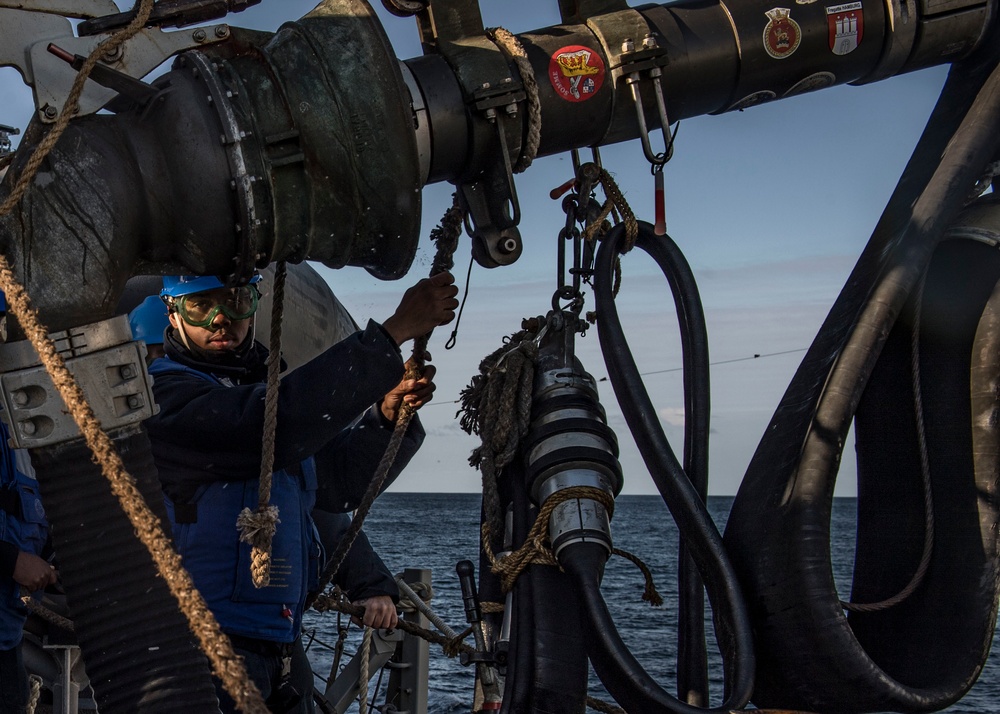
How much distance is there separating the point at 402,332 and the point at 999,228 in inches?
65.4

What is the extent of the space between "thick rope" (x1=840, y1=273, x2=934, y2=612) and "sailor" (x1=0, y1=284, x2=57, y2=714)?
265 cm

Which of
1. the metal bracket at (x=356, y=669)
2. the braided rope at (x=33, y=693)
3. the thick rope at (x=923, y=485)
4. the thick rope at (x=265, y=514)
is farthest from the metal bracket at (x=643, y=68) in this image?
the metal bracket at (x=356, y=669)

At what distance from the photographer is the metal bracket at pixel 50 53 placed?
2.13 metres

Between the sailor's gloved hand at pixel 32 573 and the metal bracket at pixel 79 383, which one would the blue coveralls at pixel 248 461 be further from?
the metal bracket at pixel 79 383

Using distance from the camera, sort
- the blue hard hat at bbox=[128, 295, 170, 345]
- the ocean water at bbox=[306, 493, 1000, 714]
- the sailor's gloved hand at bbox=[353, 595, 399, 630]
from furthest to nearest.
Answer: the ocean water at bbox=[306, 493, 1000, 714], the sailor's gloved hand at bbox=[353, 595, 399, 630], the blue hard hat at bbox=[128, 295, 170, 345]

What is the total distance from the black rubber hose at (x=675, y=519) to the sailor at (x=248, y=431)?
1.59 feet

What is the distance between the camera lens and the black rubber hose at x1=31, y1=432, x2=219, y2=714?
6.69 ft

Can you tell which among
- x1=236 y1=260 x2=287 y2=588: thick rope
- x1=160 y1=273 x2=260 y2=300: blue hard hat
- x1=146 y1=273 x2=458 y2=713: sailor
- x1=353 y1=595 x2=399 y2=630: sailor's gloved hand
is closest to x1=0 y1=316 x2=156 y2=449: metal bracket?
x1=236 y1=260 x2=287 y2=588: thick rope

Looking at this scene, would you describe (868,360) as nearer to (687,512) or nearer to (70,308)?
(687,512)

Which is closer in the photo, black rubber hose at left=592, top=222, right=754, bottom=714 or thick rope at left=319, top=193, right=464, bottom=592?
black rubber hose at left=592, top=222, right=754, bottom=714

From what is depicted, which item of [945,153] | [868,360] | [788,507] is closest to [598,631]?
[788,507]

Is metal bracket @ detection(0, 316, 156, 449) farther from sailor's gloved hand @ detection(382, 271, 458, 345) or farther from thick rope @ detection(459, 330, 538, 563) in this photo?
thick rope @ detection(459, 330, 538, 563)

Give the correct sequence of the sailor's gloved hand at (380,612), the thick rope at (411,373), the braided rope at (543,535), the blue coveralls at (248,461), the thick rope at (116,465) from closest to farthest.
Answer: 1. the thick rope at (116,465)
2. the braided rope at (543,535)
3. the thick rope at (411,373)
4. the blue coveralls at (248,461)
5. the sailor's gloved hand at (380,612)

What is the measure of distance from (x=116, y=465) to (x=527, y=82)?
131 centimetres
